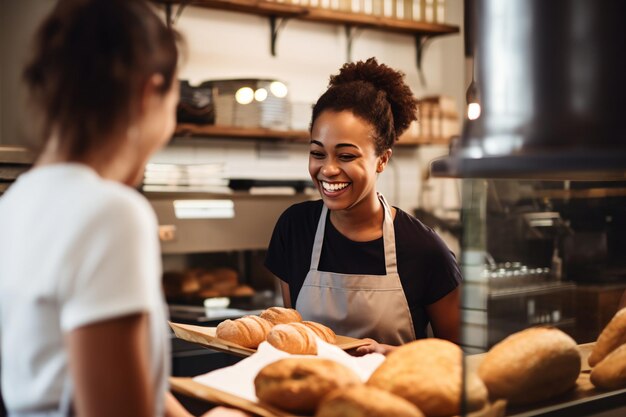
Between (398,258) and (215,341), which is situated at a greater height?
(398,258)

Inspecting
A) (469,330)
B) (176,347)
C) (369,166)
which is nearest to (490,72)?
(469,330)

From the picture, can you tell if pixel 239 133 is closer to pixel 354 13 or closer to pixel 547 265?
pixel 354 13

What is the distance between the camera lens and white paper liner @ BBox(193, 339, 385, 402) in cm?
127

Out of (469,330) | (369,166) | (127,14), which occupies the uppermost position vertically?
(127,14)

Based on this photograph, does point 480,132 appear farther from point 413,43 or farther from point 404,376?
point 413,43

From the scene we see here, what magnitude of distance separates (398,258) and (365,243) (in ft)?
0.33

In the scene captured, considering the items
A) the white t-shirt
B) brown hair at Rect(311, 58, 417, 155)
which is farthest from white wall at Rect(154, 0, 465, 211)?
the white t-shirt

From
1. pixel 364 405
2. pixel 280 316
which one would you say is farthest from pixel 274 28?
pixel 364 405

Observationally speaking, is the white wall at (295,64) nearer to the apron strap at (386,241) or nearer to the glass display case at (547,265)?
the apron strap at (386,241)

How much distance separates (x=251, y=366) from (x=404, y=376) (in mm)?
333

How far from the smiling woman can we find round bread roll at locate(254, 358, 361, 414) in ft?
2.86

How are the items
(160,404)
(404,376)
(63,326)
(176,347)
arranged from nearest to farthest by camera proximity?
1. (63,326)
2. (160,404)
3. (404,376)
4. (176,347)

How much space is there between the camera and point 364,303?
2090 millimetres

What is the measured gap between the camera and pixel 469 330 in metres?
1.03
